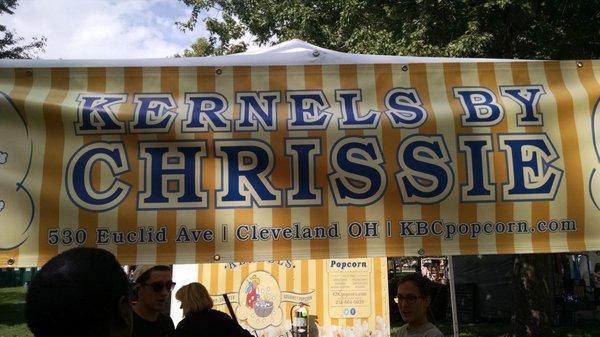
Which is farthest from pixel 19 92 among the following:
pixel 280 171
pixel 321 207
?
pixel 321 207

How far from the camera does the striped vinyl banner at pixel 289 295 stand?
7113 mm

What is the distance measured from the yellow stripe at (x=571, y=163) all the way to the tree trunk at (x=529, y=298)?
9.46 m

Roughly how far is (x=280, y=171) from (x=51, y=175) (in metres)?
0.97

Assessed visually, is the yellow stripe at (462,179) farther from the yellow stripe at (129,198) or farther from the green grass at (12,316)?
the green grass at (12,316)

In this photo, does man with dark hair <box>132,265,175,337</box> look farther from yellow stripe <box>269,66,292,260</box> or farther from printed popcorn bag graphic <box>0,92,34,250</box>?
yellow stripe <box>269,66,292,260</box>

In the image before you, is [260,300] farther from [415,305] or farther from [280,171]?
[280,171]

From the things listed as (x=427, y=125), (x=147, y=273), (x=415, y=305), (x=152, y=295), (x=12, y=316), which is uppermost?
(x=427, y=125)

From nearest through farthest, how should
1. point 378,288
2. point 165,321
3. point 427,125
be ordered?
point 427,125
point 165,321
point 378,288

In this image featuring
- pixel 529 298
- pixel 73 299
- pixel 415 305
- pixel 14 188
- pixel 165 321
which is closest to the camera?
pixel 73 299

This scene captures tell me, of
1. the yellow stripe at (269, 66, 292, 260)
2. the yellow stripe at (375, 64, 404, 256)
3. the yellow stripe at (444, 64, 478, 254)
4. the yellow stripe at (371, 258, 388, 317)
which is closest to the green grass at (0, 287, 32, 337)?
the yellow stripe at (371, 258, 388, 317)

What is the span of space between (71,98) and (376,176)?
4.57 ft

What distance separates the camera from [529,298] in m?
11.3

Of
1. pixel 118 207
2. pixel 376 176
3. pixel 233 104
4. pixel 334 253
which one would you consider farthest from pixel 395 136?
pixel 118 207

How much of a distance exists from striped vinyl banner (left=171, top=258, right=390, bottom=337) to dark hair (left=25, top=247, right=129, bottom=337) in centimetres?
578
